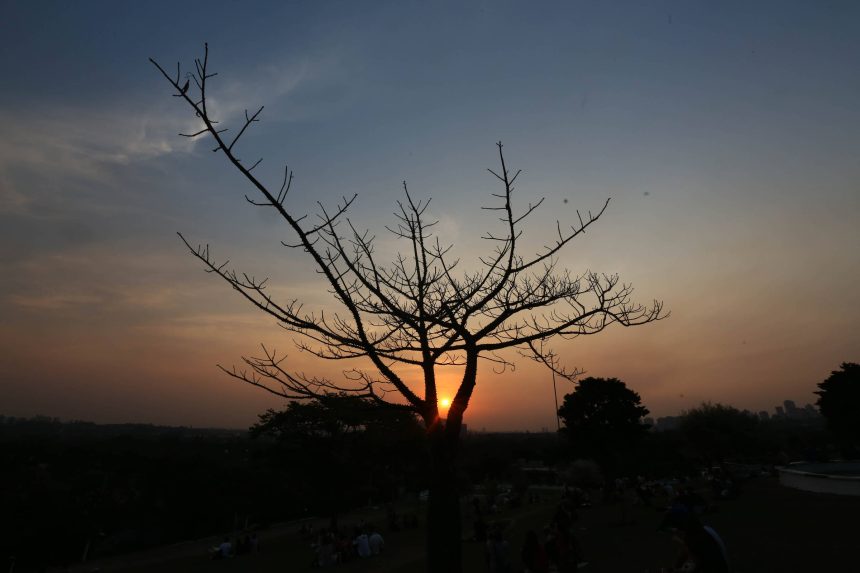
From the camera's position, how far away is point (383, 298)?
14.8 feet

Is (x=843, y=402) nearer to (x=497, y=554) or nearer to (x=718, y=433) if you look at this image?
(x=718, y=433)

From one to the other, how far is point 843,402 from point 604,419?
19951 millimetres

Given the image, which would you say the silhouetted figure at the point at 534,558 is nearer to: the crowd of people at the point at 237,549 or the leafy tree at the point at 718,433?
the crowd of people at the point at 237,549

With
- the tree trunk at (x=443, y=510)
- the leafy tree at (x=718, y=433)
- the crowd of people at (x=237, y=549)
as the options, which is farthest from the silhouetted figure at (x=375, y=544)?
the leafy tree at (x=718, y=433)

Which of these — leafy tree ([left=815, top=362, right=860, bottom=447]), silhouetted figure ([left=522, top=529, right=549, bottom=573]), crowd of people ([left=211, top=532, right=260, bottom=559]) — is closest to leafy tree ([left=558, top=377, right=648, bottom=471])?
leafy tree ([left=815, top=362, right=860, bottom=447])

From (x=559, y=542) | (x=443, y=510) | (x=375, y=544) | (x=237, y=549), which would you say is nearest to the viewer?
(x=443, y=510)

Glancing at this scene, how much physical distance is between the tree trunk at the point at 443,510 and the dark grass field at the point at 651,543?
1080 cm

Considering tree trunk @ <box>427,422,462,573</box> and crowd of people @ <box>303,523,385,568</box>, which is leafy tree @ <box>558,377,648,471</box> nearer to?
crowd of people @ <box>303,523,385,568</box>

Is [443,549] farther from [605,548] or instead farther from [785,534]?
[785,534]

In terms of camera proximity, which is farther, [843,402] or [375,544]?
[843,402]

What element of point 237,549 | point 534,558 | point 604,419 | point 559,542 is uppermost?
point 604,419

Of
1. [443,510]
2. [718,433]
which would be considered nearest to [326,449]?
[443,510]

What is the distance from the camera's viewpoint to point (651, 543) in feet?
54.2

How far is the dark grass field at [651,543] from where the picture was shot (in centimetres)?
1290
